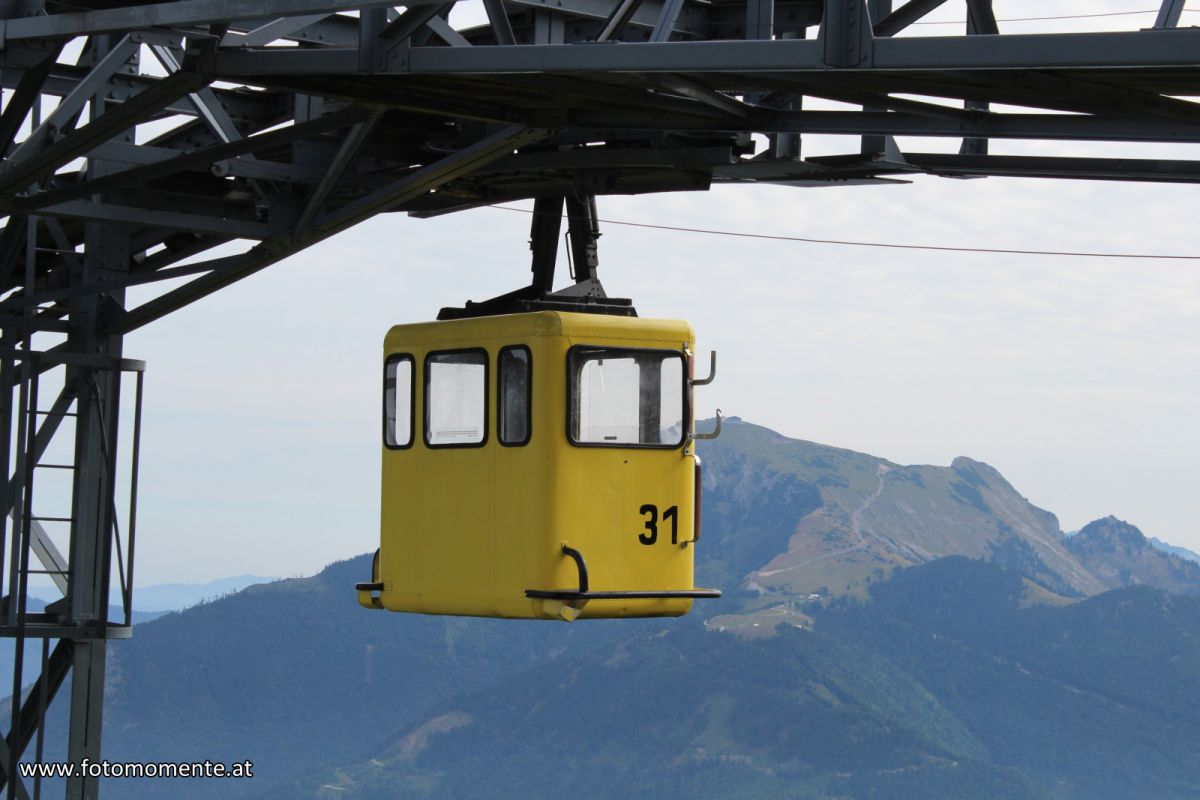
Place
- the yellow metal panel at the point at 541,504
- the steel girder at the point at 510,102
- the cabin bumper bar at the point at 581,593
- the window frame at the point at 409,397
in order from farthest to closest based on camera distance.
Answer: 1. the window frame at the point at 409,397
2. the yellow metal panel at the point at 541,504
3. the cabin bumper bar at the point at 581,593
4. the steel girder at the point at 510,102

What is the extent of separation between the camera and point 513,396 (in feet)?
40.9

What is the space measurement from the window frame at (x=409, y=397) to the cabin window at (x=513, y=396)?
96 centimetres

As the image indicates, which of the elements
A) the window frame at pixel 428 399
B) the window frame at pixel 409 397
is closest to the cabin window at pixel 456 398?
the window frame at pixel 428 399

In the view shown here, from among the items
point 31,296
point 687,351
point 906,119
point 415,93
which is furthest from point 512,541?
point 31,296

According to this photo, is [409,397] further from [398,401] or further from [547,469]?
[547,469]

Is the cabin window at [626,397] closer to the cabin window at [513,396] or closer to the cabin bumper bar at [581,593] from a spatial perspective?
the cabin window at [513,396]

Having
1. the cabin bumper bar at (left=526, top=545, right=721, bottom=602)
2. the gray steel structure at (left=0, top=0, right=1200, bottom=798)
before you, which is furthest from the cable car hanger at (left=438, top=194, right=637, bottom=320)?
the cabin bumper bar at (left=526, top=545, right=721, bottom=602)

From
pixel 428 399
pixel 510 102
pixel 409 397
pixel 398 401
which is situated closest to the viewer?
pixel 510 102

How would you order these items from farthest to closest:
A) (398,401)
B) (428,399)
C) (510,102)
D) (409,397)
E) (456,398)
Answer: (398,401) < (409,397) < (428,399) < (456,398) < (510,102)

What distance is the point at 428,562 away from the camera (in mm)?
13133

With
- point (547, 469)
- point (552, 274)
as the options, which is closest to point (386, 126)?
point (552, 274)

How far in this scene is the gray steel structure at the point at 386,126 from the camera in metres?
9.04

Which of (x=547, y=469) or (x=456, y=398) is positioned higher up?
(x=456, y=398)

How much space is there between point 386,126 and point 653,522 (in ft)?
13.7
